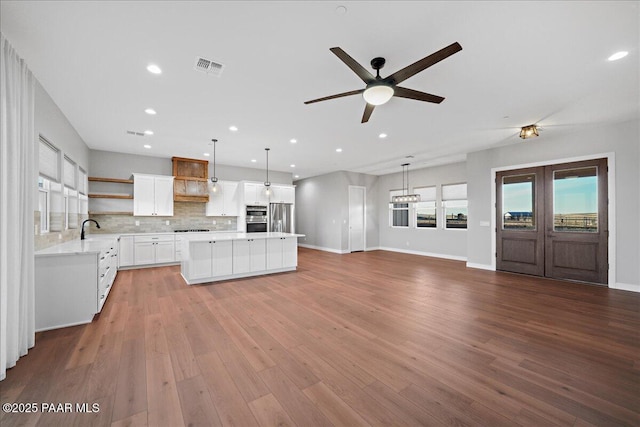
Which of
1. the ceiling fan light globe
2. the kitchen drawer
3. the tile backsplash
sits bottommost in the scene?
the kitchen drawer

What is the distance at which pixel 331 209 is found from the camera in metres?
9.37

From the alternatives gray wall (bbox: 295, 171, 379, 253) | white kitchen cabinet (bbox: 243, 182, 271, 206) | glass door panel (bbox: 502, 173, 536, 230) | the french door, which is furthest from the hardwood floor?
gray wall (bbox: 295, 171, 379, 253)

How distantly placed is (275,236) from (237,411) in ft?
13.4

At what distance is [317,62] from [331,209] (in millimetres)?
6879

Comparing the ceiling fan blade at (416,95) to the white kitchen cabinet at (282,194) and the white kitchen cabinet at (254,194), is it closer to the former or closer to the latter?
the white kitchen cabinet at (254,194)

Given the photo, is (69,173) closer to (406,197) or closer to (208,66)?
(208,66)

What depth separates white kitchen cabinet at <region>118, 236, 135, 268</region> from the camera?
19.4ft

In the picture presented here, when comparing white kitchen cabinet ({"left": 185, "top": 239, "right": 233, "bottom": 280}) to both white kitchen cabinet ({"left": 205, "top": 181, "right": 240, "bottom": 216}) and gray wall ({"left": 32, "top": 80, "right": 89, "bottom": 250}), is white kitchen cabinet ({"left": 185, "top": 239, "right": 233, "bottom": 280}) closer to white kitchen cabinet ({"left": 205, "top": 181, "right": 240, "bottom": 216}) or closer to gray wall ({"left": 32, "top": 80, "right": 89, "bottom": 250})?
gray wall ({"left": 32, "top": 80, "right": 89, "bottom": 250})

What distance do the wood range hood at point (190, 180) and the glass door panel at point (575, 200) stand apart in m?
8.38

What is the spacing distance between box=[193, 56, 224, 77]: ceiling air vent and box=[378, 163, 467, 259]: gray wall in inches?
285

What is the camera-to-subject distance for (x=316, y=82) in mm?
3057

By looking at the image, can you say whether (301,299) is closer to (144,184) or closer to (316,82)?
(316,82)

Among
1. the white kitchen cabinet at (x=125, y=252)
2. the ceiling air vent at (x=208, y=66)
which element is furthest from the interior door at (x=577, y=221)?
the white kitchen cabinet at (x=125, y=252)

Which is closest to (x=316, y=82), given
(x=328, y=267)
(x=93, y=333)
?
(x=93, y=333)
